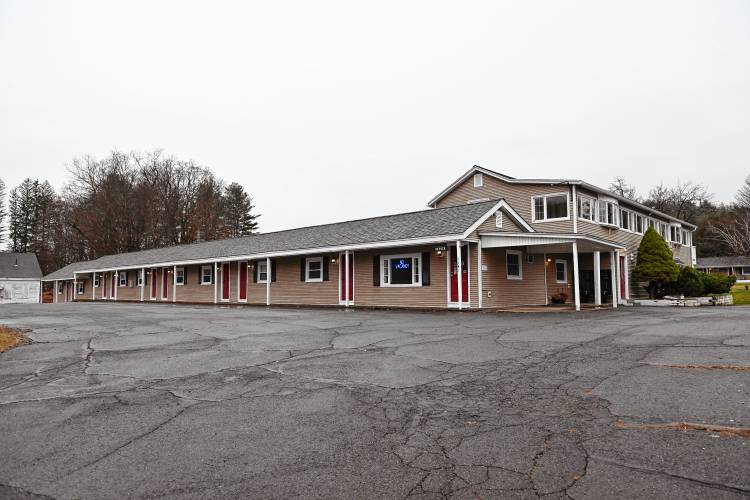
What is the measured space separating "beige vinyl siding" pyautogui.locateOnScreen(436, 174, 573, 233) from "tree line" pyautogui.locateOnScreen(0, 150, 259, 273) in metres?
33.4

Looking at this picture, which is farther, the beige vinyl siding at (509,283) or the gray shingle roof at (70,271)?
the gray shingle roof at (70,271)

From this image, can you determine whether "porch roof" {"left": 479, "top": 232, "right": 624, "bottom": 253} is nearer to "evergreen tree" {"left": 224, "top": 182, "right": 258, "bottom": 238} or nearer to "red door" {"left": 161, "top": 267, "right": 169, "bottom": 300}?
"red door" {"left": 161, "top": 267, "right": 169, "bottom": 300}

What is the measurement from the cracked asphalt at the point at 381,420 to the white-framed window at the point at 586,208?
15.2 metres

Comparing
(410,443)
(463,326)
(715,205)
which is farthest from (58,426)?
(715,205)

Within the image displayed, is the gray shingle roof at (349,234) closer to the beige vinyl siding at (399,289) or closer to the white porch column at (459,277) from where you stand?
the white porch column at (459,277)

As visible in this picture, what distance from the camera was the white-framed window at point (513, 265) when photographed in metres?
19.3

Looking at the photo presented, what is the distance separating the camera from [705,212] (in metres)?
62.4

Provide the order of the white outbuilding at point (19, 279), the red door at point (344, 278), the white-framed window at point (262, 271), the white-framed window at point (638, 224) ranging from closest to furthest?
1. the red door at point (344, 278)
2. the white-framed window at point (262, 271)
3. the white-framed window at point (638, 224)
4. the white outbuilding at point (19, 279)

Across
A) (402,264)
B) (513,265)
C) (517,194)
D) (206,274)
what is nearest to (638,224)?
(517,194)

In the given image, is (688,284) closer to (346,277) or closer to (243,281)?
(346,277)

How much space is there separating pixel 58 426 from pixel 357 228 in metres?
18.3

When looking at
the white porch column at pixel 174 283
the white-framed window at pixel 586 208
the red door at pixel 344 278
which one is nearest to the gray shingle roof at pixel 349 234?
the white porch column at pixel 174 283

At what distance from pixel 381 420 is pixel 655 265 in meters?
23.2

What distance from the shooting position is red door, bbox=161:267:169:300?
30938 millimetres
